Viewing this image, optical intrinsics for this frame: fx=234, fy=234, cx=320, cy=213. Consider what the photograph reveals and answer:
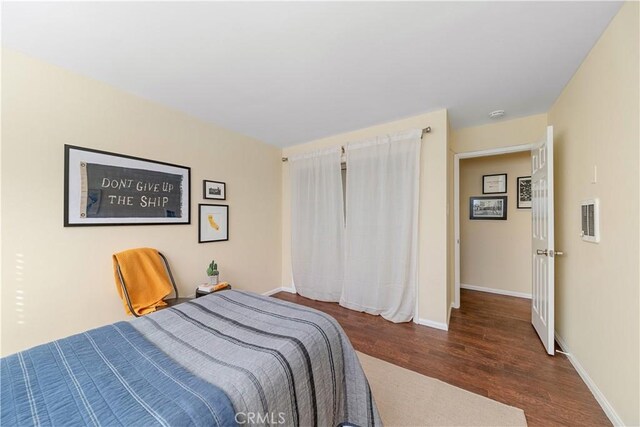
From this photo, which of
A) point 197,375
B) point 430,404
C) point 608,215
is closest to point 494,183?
point 608,215

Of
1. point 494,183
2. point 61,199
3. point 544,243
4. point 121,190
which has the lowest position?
point 544,243

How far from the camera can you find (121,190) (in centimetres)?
220

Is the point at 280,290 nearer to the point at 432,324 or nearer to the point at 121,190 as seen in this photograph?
the point at 432,324

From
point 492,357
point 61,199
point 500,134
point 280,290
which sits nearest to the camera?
point 61,199

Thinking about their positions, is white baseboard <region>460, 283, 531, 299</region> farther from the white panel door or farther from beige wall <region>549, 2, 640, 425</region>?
beige wall <region>549, 2, 640, 425</region>

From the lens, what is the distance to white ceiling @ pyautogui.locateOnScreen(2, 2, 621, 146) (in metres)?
1.39

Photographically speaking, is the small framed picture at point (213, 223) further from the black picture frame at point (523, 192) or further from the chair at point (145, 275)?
the black picture frame at point (523, 192)

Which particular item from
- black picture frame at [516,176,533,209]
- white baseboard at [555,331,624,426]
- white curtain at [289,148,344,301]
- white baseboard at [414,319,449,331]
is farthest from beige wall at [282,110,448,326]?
black picture frame at [516,176,533,209]

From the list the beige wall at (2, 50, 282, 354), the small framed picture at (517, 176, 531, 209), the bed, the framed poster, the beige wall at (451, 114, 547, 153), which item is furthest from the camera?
the small framed picture at (517, 176, 531, 209)

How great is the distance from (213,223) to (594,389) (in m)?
3.73

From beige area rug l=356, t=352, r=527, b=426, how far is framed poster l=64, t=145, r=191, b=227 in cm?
256

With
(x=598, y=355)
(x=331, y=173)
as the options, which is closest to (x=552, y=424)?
(x=598, y=355)

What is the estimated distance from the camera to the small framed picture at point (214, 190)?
2904mm

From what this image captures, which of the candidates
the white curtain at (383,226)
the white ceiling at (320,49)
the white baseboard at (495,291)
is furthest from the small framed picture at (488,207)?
the white curtain at (383,226)
